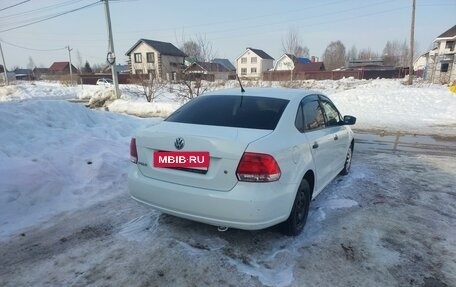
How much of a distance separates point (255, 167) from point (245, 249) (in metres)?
0.97

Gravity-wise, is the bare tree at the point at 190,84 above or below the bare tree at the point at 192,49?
below

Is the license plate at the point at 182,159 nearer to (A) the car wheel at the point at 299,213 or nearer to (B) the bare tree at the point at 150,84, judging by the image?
(A) the car wheel at the point at 299,213

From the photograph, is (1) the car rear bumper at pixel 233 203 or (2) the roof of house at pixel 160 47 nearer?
(1) the car rear bumper at pixel 233 203

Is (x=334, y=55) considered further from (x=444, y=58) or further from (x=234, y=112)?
(x=234, y=112)

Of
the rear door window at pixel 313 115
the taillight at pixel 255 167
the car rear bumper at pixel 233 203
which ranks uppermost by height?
the rear door window at pixel 313 115

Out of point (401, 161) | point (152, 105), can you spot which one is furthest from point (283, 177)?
point (152, 105)

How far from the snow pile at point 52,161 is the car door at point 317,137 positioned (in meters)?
2.95

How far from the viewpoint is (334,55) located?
106 meters

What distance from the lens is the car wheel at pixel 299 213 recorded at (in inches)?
135

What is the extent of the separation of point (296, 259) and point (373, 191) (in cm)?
250

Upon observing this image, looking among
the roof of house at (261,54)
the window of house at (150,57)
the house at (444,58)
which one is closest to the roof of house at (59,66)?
the window of house at (150,57)

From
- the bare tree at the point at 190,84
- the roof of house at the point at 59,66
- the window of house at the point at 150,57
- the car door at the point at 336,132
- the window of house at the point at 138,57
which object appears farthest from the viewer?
the roof of house at the point at 59,66

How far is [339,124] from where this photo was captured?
15.9ft

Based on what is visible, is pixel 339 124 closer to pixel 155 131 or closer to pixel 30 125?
pixel 155 131
